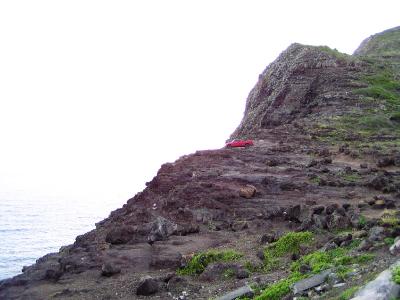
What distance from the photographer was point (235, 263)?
1612 centimetres

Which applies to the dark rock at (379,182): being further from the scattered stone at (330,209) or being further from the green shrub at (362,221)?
the green shrub at (362,221)

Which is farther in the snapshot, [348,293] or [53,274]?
[53,274]

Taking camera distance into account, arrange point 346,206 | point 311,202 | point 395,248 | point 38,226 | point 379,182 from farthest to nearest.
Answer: point 38,226 → point 379,182 → point 311,202 → point 346,206 → point 395,248

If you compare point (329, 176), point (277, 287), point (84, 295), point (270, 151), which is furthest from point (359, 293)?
point (270, 151)

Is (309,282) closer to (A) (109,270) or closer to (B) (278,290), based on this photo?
(B) (278,290)

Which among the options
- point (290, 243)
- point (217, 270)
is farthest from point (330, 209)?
point (217, 270)

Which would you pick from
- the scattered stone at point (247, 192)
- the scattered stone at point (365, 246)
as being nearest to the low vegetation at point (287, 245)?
the scattered stone at point (365, 246)

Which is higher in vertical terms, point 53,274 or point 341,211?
point 341,211

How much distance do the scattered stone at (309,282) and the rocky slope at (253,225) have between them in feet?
0.62

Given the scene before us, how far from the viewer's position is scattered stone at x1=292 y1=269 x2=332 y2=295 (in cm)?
1168

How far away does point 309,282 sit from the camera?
11.9 m

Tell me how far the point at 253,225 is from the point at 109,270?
247 inches

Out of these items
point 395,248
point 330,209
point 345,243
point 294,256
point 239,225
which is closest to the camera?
point 395,248

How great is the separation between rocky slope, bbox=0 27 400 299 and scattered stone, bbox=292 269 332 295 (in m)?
0.19
